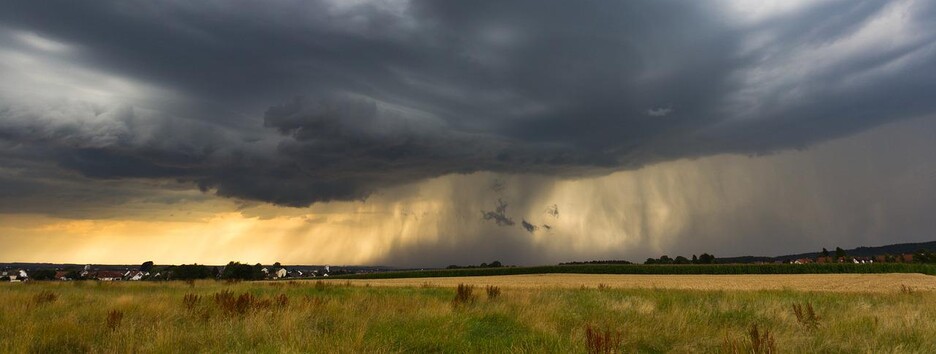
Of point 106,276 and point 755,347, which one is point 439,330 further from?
point 106,276

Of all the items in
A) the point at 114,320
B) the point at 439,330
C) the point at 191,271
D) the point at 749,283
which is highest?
the point at 114,320

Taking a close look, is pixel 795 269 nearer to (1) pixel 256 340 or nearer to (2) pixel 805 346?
(2) pixel 805 346

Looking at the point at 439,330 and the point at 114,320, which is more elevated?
the point at 114,320

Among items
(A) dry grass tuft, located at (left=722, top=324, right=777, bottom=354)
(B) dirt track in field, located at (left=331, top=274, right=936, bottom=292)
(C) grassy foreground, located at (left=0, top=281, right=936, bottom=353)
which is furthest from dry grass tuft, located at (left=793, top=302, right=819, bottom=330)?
(B) dirt track in field, located at (left=331, top=274, right=936, bottom=292)

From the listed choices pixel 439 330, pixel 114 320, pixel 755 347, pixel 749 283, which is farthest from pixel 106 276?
pixel 755 347

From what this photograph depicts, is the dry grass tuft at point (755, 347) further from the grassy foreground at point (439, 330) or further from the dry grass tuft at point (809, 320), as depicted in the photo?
the dry grass tuft at point (809, 320)

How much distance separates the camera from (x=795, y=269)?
68.8 meters

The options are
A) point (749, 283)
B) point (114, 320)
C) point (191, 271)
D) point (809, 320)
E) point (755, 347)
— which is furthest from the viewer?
point (191, 271)

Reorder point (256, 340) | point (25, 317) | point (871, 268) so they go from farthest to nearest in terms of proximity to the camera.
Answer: point (871, 268) < point (25, 317) < point (256, 340)

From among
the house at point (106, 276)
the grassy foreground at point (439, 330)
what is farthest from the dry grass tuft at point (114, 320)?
the house at point (106, 276)

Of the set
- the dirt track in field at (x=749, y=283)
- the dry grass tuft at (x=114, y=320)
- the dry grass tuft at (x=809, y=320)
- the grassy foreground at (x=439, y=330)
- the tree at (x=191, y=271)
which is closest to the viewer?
the grassy foreground at (x=439, y=330)

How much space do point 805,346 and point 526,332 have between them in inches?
190

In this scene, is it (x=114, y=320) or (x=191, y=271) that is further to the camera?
(x=191, y=271)

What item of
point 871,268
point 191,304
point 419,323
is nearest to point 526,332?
point 419,323
